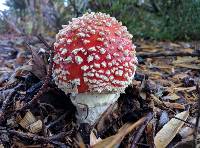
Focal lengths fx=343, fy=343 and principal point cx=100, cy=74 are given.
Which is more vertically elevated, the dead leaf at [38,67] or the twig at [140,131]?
the dead leaf at [38,67]

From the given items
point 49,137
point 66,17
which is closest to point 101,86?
point 49,137

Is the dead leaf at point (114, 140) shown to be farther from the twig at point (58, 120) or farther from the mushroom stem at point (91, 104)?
the twig at point (58, 120)

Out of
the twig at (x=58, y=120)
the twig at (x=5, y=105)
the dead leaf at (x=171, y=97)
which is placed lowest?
the dead leaf at (x=171, y=97)

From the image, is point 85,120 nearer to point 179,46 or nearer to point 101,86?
point 101,86

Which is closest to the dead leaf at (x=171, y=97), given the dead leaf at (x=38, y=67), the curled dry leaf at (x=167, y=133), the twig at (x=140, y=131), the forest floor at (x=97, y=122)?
the forest floor at (x=97, y=122)

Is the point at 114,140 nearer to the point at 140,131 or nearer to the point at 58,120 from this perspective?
the point at 140,131

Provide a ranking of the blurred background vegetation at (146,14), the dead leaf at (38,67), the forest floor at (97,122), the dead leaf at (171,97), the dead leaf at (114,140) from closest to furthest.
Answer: the dead leaf at (114,140) → the forest floor at (97,122) → the dead leaf at (38,67) → the dead leaf at (171,97) → the blurred background vegetation at (146,14)

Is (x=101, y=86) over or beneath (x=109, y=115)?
over

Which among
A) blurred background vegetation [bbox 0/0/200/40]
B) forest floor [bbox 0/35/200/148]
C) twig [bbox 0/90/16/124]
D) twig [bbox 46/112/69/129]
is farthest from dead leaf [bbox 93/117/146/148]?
blurred background vegetation [bbox 0/0/200/40]
